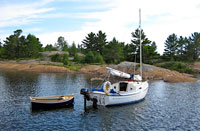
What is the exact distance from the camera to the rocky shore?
67750mm

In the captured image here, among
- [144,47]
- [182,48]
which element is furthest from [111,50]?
[182,48]

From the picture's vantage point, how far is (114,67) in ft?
269

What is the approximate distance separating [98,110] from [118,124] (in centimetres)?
620

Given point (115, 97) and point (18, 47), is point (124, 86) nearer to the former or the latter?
point (115, 97)

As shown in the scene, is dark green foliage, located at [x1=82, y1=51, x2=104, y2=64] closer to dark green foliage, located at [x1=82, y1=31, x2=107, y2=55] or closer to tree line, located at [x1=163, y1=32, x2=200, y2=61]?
dark green foliage, located at [x1=82, y1=31, x2=107, y2=55]

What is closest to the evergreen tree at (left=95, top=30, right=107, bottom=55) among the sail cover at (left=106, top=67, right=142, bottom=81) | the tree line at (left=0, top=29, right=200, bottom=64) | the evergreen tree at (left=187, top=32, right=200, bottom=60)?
the tree line at (left=0, top=29, right=200, bottom=64)

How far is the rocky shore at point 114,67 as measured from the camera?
2667 inches

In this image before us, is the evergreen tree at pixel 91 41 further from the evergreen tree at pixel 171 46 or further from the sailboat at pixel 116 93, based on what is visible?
the sailboat at pixel 116 93

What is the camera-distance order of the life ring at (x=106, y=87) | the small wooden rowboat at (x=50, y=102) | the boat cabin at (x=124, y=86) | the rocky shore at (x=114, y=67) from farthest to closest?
the rocky shore at (x=114, y=67), the boat cabin at (x=124, y=86), the life ring at (x=106, y=87), the small wooden rowboat at (x=50, y=102)

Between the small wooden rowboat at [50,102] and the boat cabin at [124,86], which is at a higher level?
the boat cabin at [124,86]

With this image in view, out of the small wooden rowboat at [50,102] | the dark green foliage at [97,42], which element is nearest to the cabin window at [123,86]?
the small wooden rowboat at [50,102]

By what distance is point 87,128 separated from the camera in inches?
942

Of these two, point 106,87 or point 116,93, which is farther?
point 106,87

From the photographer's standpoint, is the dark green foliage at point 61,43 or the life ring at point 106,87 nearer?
the life ring at point 106,87
